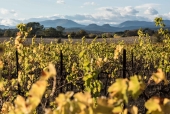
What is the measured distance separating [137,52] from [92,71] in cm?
1243

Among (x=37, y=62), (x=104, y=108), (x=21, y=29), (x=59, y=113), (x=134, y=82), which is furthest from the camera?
(x=37, y=62)

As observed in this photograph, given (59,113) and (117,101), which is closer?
(117,101)

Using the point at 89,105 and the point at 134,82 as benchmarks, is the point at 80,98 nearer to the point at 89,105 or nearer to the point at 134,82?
the point at 89,105

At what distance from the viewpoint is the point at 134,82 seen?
125cm

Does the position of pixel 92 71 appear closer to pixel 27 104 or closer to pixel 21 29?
pixel 27 104

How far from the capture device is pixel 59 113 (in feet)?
4.55

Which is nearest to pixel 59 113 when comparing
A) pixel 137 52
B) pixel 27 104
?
pixel 27 104

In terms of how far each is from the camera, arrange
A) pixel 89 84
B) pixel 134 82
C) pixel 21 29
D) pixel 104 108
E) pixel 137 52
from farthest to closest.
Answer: pixel 137 52
pixel 21 29
pixel 89 84
pixel 134 82
pixel 104 108

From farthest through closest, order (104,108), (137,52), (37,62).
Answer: (137,52) → (37,62) → (104,108)

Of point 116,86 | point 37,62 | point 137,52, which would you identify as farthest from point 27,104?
point 137,52

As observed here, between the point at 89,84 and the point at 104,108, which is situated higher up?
the point at 104,108

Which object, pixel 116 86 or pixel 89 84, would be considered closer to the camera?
pixel 116 86

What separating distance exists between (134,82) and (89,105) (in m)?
0.18

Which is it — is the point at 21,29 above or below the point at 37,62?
above
